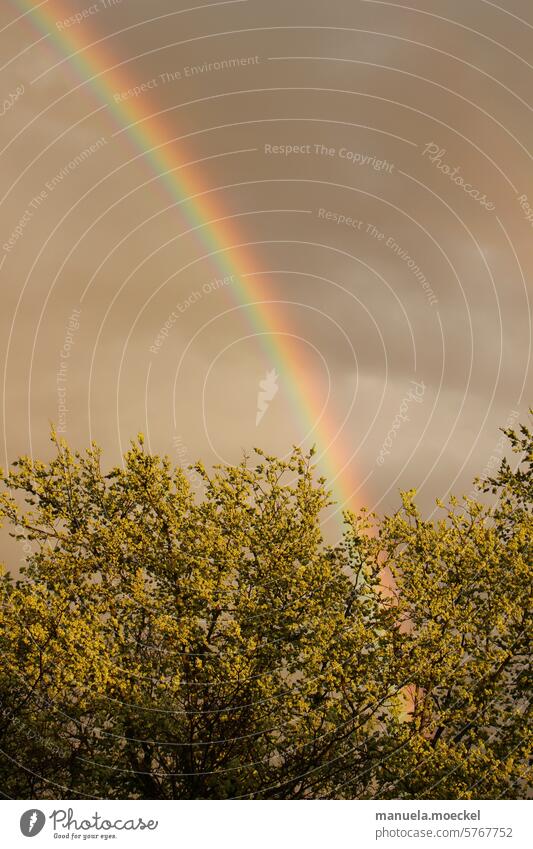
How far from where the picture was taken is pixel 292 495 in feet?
102

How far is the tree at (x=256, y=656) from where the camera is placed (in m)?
25.5

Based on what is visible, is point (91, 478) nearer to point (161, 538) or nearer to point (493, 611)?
point (161, 538)

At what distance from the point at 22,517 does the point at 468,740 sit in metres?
17.7

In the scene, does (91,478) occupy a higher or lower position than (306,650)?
higher

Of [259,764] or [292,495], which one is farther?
[292,495]

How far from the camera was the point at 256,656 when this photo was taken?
2689 cm

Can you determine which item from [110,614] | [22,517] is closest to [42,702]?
[110,614]

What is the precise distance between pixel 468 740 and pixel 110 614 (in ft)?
42.9

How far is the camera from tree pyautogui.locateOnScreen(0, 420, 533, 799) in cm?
2550
